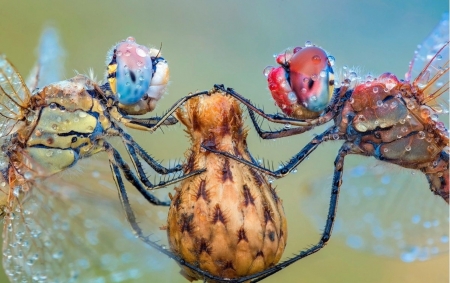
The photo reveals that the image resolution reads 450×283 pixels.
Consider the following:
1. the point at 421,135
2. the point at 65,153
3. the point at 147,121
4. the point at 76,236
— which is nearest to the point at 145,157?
the point at 147,121

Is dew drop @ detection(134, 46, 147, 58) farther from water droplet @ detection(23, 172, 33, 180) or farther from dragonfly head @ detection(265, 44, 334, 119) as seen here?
water droplet @ detection(23, 172, 33, 180)

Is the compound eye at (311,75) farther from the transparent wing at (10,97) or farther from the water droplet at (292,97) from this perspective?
the transparent wing at (10,97)

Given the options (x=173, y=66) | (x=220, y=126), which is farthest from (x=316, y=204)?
(x=173, y=66)

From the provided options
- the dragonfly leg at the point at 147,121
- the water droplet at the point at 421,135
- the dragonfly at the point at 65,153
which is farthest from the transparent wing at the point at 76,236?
the water droplet at the point at 421,135

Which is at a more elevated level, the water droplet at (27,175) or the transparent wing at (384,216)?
the water droplet at (27,175)

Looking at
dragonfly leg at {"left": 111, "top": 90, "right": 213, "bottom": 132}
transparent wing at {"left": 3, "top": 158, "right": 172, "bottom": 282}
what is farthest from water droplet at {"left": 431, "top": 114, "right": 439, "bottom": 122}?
transparent wing at {"left": 3, "top": 158, "right": 172, "bottom": 282}

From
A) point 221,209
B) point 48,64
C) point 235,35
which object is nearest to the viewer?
point 221,209

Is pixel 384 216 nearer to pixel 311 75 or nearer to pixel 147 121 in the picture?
pixel 311 75
